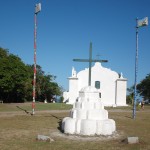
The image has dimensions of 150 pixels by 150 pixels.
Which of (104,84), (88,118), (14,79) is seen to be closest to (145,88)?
(104,84)

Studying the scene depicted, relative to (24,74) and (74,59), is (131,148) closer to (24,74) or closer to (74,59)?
(74,59)

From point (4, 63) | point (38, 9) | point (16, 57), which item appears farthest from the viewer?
point (16, 57)

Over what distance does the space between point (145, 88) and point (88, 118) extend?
181ft

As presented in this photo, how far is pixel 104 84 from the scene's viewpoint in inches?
1818

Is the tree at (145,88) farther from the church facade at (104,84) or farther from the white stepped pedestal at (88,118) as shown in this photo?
the white stepped pedestal at (88,118)

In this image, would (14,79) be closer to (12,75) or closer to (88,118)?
(12,75)

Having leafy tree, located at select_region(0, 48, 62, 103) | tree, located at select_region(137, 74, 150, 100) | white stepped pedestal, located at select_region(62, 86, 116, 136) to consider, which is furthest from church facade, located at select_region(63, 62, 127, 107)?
white stepped pedestal, located at select_region(62, 86, 116, 136)

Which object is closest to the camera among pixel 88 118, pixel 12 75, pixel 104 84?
pixel 88 118

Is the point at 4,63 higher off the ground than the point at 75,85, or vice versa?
the point at 4,63

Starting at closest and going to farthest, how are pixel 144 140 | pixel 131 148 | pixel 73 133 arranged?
pixel 131 148 → pixel 144 140 → pixel 73 133

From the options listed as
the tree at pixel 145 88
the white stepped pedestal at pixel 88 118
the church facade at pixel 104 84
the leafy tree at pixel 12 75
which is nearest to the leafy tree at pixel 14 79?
the leafy tree at pixel 12 75

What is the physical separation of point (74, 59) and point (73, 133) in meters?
4.69

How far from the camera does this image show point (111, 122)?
1448 centimetres

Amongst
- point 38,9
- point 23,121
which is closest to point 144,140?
point 23,121
